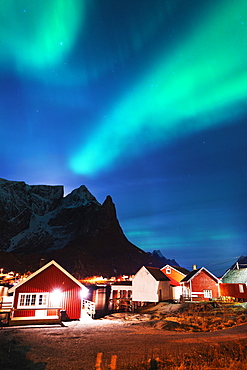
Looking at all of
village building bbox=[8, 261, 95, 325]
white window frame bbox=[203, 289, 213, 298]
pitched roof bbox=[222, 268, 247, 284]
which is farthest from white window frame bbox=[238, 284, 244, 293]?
village building bbox=[8, 261, 95, 325]

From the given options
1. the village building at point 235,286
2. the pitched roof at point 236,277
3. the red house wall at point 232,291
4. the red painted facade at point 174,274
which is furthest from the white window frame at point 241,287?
the red painted facade at point 174,274

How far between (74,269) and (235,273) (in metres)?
104

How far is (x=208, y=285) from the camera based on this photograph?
45.2 metres

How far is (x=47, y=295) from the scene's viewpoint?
26.0 metres

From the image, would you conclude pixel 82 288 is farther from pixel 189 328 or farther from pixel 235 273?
pixel 235 273

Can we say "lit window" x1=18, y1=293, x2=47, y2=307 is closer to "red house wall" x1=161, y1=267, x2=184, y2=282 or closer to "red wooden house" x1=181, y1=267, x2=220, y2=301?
"red wooden house" x1=181, y1=267, x2=220, y2=301

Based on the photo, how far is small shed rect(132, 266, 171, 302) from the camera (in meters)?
41.5

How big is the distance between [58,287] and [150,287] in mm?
19644

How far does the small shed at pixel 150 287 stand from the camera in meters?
41.5

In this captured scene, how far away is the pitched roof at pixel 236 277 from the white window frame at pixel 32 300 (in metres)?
32.7

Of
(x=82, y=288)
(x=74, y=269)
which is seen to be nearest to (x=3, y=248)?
(x=74, y=269)

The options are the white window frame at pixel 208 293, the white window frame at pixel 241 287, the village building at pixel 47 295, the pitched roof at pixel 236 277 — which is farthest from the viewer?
the white window frame at pixel 208 293

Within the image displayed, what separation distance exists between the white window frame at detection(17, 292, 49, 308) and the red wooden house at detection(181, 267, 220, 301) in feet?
87.5

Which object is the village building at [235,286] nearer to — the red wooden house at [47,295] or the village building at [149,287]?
the village building at [149,287]
